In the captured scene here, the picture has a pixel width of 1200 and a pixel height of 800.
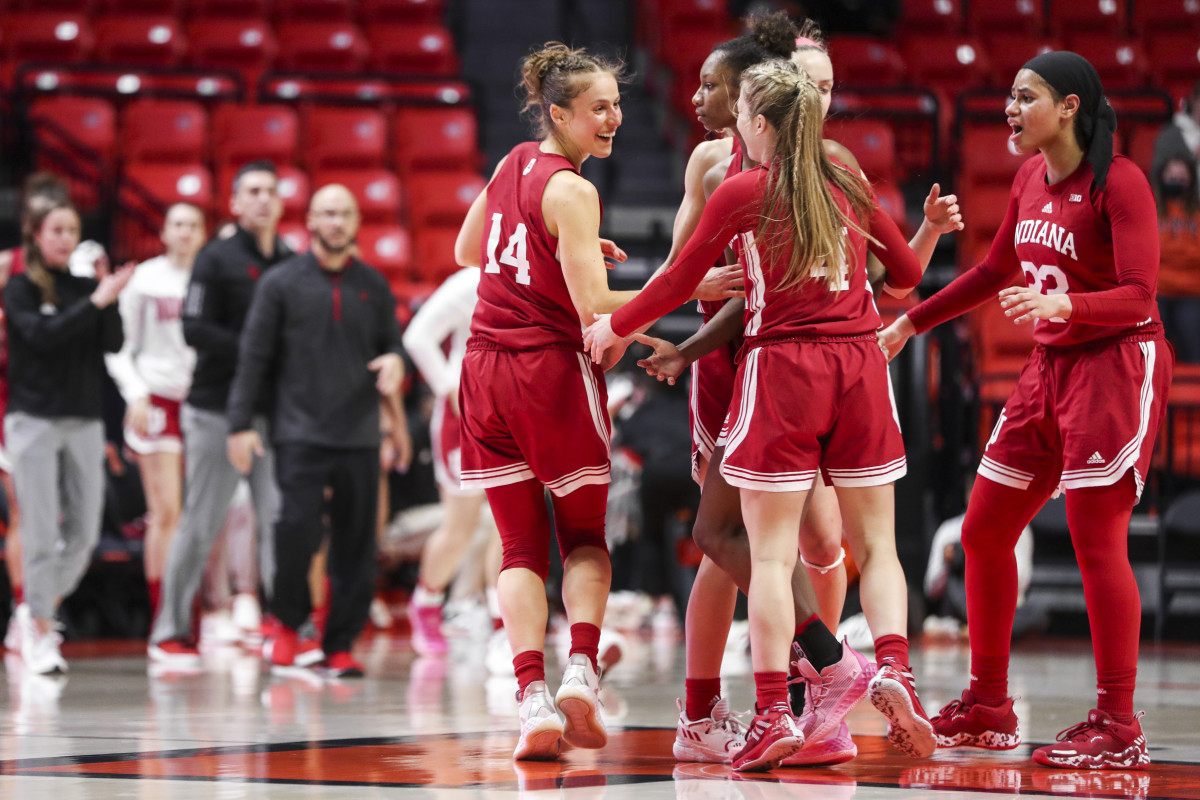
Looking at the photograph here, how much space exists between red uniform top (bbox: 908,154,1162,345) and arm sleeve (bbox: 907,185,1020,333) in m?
0.05

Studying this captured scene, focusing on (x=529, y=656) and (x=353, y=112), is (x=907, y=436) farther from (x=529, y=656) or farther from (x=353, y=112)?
(x=353, y=112)

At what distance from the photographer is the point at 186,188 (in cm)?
949

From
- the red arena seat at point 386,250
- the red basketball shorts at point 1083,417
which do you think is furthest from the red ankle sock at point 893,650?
the red arena seat at point 386,250

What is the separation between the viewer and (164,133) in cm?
1005

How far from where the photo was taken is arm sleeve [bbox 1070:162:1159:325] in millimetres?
3371

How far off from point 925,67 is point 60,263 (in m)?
7.60

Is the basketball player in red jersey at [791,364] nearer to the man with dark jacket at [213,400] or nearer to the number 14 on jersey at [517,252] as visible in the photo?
the number 14 on jersey at [517,252]

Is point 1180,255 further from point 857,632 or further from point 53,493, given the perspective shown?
point 53,493

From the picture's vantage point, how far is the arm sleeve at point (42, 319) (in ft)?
19.7

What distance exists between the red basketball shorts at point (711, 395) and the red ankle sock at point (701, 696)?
534 millimetres

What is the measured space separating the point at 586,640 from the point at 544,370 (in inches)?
25.3

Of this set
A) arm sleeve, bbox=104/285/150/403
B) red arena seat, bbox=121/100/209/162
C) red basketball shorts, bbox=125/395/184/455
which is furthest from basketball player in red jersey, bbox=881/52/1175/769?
red arena seat, bbox=121/100/209/162

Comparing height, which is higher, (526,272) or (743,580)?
(526,272)

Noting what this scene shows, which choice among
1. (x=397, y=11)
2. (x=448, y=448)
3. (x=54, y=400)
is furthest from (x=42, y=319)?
(x=397, y=11)
